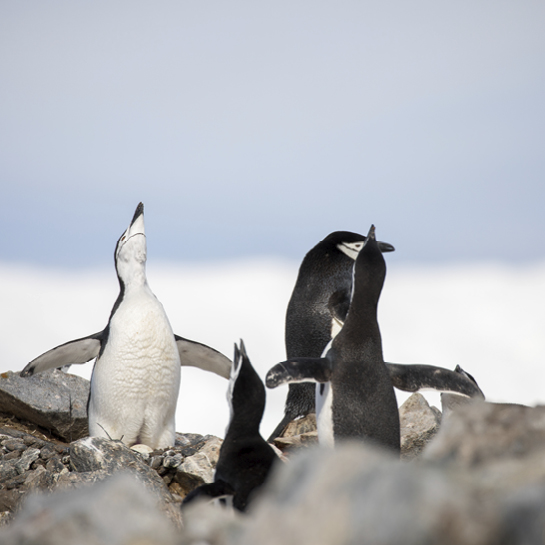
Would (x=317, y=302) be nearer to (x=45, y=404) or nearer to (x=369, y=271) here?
(x=369, y=271)

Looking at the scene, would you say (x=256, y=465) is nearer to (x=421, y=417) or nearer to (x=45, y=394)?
(x=421, y=417)

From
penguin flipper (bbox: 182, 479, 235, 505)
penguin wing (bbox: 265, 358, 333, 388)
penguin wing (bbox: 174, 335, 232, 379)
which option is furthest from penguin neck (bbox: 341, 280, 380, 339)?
penguin wing (bbox: 174, 335, 232, 379)

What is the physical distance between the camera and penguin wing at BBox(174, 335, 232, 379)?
268 inches

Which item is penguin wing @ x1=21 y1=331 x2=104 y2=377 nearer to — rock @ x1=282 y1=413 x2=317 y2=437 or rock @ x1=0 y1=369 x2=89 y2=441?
rock @ x1=0 y1=369 x2=89 y2=441

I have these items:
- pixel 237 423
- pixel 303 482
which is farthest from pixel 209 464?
pixel 303 482

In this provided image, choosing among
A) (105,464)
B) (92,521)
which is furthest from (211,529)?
(105,464)

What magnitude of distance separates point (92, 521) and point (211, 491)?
1518mm

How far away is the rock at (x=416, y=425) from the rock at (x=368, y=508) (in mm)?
4279

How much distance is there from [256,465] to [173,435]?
10.7 ft

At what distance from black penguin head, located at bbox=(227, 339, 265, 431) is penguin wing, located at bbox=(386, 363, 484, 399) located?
1.27 m

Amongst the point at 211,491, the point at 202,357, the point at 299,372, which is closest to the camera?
the point at 211,491

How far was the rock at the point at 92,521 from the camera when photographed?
1518 mm

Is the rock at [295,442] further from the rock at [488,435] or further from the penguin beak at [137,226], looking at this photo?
the rock at [488,435]

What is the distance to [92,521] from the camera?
1568 millimetres
